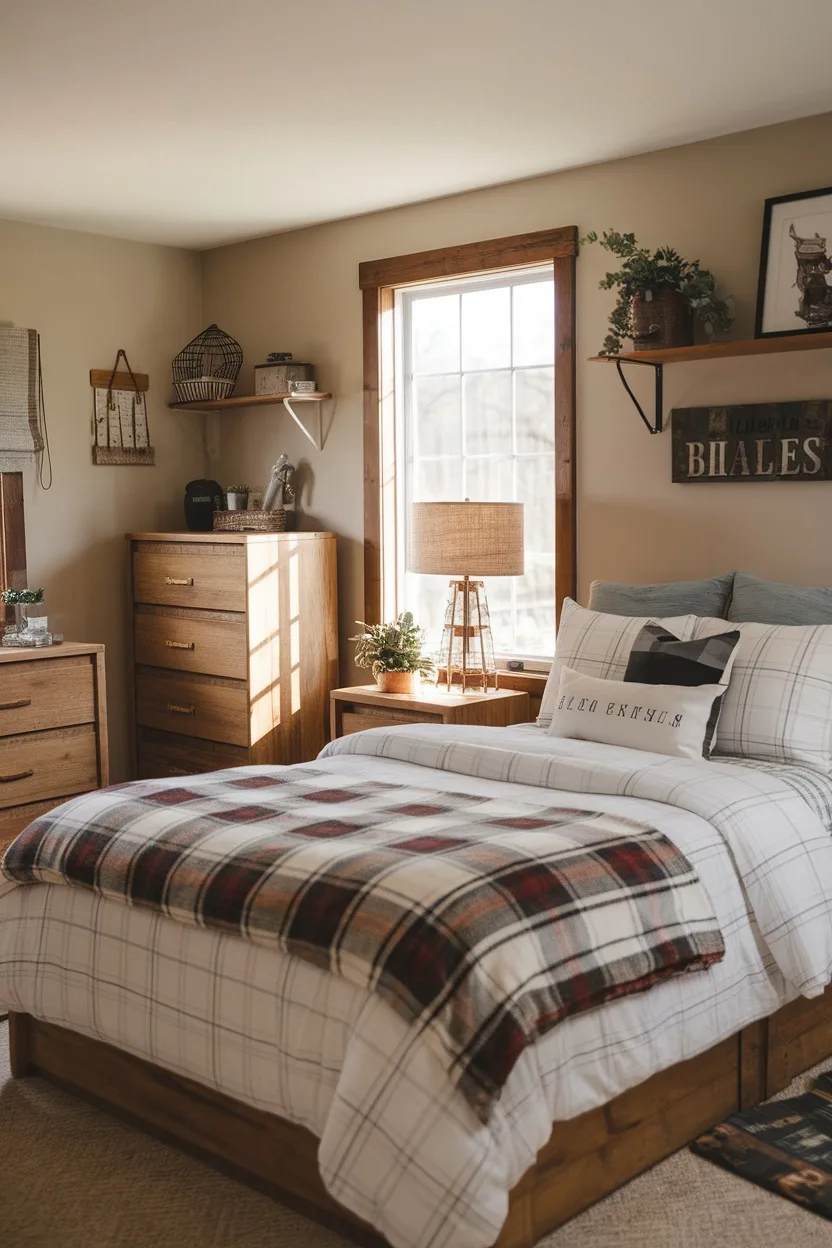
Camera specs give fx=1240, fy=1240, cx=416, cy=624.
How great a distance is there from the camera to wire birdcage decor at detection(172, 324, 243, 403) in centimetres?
536

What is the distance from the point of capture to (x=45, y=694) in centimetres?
455

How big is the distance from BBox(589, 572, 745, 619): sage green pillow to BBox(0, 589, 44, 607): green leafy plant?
220cm

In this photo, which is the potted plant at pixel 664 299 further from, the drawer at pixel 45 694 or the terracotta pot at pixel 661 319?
the drawer at pixel 45 694

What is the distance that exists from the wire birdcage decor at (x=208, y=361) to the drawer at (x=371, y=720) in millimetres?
1656

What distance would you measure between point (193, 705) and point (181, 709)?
0.09 m

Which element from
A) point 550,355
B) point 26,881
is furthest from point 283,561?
point 26,881

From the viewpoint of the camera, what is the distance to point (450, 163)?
4.14 meters

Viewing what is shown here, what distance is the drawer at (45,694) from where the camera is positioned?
445 centimetres

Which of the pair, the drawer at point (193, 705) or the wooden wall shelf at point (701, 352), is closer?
the wooden wall shelf at point (701, 352)

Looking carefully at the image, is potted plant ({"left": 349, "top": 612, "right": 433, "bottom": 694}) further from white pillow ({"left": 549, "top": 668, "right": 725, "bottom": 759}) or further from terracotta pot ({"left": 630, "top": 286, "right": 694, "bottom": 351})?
terracotta pot ({"left": 630, "top": 286, "right": 694, "bottom": 351})

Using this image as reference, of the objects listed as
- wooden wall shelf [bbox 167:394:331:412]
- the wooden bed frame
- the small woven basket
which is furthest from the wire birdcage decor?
the wooden bed frame

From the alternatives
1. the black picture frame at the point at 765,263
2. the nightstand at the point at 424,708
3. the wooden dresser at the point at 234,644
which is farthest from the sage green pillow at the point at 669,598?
the wooden dresser at the point at 234,644

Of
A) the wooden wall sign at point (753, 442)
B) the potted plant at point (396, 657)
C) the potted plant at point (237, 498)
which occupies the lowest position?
the potted plant at point (396, 657)

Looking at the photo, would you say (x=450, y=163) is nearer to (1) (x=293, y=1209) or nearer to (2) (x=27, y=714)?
(2) (x=27, y=714)
